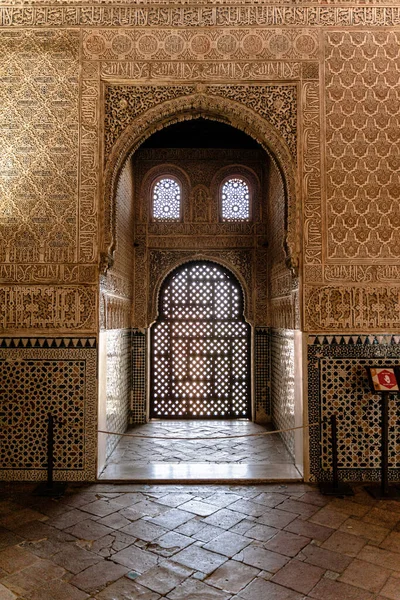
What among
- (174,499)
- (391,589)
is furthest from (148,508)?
(391,589)

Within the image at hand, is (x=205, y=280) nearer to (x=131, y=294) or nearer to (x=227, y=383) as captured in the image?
(x=131, y=294)

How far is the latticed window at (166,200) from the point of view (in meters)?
7.43

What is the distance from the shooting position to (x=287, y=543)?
3.23 m

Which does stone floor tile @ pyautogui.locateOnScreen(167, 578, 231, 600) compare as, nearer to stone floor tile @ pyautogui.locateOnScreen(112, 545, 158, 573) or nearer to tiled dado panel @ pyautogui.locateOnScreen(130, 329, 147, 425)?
stone floor tile @ pyautogui.locateOnScreen(112, 545, 158, 573)

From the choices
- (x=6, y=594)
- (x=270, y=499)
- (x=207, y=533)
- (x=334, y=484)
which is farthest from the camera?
(x=334, y=484)

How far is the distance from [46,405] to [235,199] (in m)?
4.54

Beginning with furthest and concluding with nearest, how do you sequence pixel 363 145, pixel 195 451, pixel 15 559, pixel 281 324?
pixel 281 324
pixel 195 451
pixel 363 145
pixel 15 559

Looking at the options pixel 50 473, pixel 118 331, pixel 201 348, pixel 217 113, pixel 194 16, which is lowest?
pixel 50 473

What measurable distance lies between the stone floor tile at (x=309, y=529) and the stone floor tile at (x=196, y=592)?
0.97 meters

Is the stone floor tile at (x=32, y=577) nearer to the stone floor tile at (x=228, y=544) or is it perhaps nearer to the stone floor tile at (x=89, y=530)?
the stone floor tile at (x=89, y=530)

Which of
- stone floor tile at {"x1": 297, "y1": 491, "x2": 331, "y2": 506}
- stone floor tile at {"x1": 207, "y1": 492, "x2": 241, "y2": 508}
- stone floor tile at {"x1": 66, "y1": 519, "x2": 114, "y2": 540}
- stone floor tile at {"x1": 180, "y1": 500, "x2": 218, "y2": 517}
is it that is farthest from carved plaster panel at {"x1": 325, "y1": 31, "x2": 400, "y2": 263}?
stone floor tile at {"x1": 66, "y1": 519, "x2": 114, "y2": 540}

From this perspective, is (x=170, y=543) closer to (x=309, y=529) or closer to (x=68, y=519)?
(x=68, y=519)

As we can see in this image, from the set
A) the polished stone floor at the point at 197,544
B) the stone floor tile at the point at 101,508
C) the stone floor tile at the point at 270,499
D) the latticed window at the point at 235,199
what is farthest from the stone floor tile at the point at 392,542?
the latticed window at the point at 235,199

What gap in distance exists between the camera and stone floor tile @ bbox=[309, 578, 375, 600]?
260 cm
